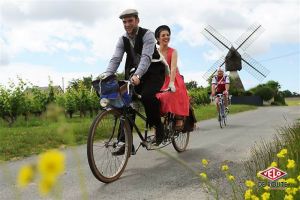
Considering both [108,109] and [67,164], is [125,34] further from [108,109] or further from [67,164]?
[67,164]

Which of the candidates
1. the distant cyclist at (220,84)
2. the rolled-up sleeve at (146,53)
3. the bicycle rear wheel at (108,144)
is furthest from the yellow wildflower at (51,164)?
the distant cyclist at (220,84)

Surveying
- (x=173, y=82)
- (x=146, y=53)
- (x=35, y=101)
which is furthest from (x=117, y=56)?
(x=35, y=101)

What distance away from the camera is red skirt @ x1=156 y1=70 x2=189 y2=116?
6449mm

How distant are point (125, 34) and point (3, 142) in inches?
189

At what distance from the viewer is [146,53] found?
586cm

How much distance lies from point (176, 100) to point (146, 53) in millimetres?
1281

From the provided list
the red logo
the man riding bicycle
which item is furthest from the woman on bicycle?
the red logo

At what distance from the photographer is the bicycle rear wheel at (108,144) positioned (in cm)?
512

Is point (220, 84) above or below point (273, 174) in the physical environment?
above

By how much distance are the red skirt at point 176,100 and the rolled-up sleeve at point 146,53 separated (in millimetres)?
561

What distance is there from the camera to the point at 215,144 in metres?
8.88

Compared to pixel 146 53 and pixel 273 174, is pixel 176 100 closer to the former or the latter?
pixel 146 53

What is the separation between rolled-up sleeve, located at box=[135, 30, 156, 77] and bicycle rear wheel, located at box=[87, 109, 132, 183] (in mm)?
638

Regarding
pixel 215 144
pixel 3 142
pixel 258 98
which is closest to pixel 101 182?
pixel 215 144
